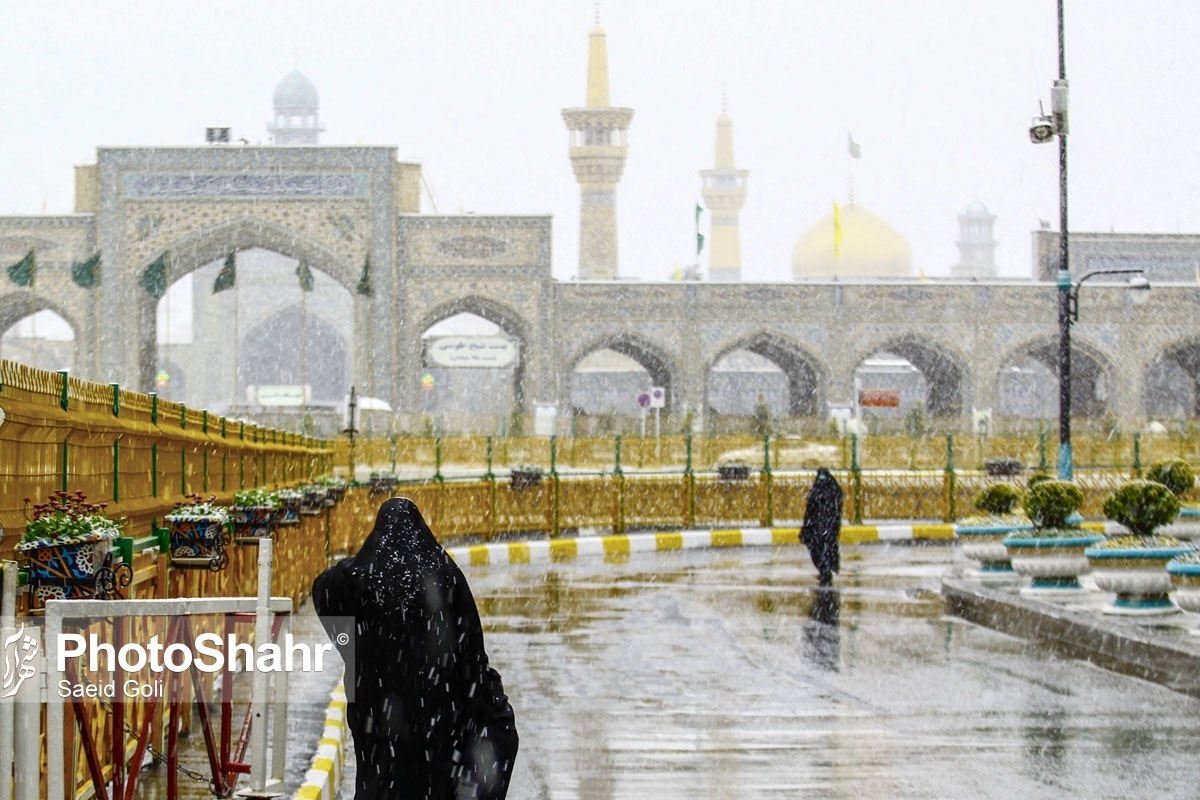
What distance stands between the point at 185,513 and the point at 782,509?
17074 mm

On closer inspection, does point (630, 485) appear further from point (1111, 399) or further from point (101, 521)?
point (1111, 399)

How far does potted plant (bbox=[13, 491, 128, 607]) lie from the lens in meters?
5.08

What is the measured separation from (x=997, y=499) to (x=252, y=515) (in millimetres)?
7477

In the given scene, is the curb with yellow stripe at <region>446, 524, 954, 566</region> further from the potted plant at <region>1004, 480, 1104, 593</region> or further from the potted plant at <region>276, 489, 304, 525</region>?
the potted plant at <region>1004, 480, 1104, 593</region>

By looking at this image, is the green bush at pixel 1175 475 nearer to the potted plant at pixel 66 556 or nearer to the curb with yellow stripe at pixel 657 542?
the curb with yellow stripe at pixel 657 542

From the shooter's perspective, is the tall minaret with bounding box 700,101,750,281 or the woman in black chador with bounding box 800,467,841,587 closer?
the woman in black chador with bounding box 800,467,841,587

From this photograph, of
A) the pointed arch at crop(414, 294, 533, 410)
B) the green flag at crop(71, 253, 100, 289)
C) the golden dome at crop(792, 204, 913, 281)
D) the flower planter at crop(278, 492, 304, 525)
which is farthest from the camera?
the golden dome at crop(792, 204, 913, 281)

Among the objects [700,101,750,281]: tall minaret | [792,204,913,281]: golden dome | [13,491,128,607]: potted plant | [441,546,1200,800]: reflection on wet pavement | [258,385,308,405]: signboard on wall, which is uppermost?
[700,101,750,281]: tall minaret

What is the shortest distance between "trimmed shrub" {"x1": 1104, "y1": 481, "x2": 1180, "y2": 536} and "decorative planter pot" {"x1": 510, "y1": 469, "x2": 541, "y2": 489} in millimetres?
11050

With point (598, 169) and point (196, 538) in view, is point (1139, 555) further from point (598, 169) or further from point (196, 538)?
point (598, 169)

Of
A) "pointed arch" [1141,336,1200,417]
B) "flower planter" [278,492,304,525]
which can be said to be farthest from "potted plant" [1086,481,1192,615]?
"pointed arch" [1141,336,1200,417]

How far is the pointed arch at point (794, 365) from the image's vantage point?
145 feet

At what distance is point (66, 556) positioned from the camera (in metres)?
5.10

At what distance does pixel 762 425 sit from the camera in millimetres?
41500
